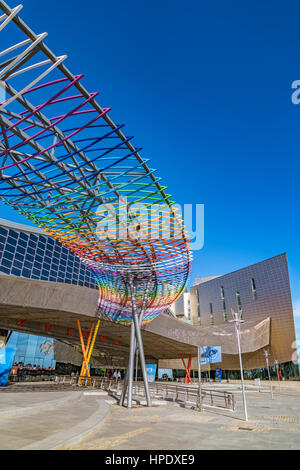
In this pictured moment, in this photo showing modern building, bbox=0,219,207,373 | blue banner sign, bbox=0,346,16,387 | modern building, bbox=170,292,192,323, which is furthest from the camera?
modern building, bbox=170,292,192,323

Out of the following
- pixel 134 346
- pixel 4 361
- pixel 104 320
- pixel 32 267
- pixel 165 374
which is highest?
pixel 32 267

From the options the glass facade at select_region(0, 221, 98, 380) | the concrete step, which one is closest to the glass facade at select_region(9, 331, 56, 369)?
the glass facade at select_region(0, 221, 98, 380)

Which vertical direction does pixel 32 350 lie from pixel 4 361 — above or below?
above

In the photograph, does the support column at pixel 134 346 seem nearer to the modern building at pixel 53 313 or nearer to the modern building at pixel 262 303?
the modern building at pixel 53 313

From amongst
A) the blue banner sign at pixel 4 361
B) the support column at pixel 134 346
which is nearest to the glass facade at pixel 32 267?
the blue banner sign at pixel 4 361

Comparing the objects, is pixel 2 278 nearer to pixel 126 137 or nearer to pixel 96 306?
pixel 96 306

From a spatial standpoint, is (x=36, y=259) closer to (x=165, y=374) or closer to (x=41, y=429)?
(x=165, y=374)

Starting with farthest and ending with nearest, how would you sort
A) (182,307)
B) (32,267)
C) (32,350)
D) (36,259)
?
(182,307), (36,259), (32,267), (32,350)

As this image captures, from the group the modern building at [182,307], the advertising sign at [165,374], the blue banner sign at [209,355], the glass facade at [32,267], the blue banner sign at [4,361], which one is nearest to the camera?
the blue banner sign at [209,355]

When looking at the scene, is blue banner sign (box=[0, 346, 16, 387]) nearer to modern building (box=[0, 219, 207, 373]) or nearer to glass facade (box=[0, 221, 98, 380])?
modern building (box=[0, 219, 207, 373])

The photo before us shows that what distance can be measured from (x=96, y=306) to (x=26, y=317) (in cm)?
641

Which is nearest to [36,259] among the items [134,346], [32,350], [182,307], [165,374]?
[32,350]
